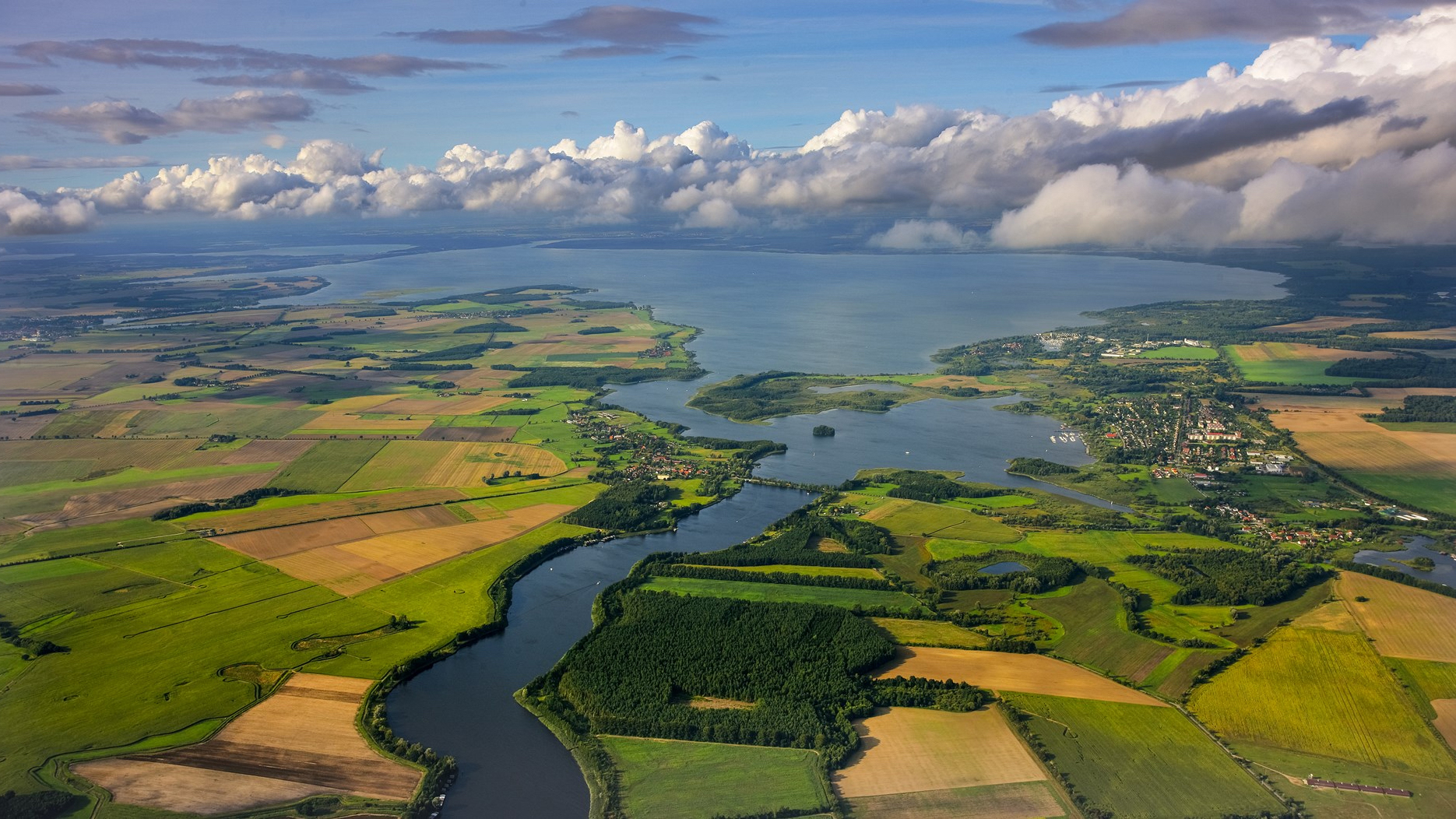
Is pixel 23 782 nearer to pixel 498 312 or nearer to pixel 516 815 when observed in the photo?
pixel 516 815

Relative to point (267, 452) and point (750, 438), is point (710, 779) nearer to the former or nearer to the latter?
point (750, 438)

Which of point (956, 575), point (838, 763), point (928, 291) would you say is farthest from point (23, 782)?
point (928, 291)

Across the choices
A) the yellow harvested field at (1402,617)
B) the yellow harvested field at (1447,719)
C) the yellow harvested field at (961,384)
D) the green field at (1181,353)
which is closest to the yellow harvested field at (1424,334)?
the green field at (1181,353)

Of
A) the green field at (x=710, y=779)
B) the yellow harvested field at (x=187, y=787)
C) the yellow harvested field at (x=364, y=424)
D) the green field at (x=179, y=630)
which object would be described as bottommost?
the green field at (x=710, y=779)

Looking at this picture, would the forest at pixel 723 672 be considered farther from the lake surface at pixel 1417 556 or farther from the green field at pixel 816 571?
the lake surface at pixel 1417 556

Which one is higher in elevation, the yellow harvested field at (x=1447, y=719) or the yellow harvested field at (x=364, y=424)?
the yellow harvested field at (x=364, y=424)

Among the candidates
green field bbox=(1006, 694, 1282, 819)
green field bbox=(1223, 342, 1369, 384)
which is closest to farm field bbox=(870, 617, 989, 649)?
green field bbox=(1006, 694, 1282, 819)

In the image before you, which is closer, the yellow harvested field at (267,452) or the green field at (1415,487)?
the green field at (1415,487)
